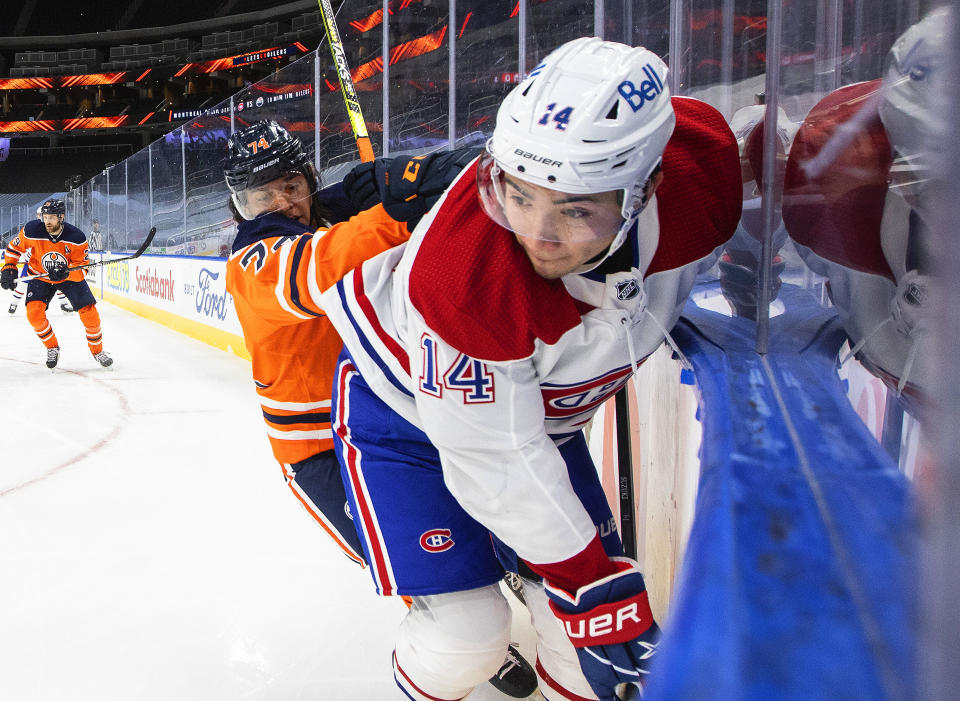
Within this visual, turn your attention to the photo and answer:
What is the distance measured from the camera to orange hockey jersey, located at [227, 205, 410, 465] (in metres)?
1.07

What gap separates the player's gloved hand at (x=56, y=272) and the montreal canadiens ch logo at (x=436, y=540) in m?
4.79

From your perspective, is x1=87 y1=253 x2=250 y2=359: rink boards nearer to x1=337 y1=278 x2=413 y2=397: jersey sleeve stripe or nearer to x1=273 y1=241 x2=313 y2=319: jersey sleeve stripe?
x1=273 y1=241 x2=313 y2=319: jersey sleeve stripe

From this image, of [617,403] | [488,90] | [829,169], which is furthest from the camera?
[488,90]

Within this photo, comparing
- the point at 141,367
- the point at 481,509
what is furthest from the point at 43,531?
the point at 141,367

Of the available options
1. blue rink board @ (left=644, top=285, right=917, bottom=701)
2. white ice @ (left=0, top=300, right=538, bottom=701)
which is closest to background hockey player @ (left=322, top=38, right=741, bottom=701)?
blue rink board @ (left=644, top=285, right=917, bottom=701)

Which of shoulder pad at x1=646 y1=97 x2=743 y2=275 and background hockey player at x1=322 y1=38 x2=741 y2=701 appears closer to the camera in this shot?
background hockey player at x1=322 y1=38 x2=741 y2=701

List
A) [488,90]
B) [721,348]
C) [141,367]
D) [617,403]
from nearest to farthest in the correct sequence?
[721,348] < [617,403] < [488,90] < [141,367]

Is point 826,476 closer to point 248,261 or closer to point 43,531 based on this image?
point 248,261

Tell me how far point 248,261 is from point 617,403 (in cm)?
67

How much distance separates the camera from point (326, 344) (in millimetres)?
1418

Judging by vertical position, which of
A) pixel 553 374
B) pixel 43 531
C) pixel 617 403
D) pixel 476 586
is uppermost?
pixel 553 374

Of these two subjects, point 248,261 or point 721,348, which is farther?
point 248,261

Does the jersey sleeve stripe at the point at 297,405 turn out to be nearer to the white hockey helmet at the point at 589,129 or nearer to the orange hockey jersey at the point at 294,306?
the orange hockey jersey at the point at 294,306

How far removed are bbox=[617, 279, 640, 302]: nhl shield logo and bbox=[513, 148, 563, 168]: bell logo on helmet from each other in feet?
0.54
